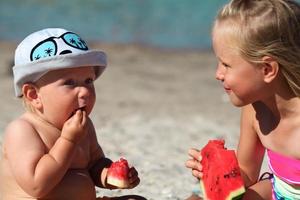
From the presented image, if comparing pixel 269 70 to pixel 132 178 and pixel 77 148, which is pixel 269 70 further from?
pixel 77 148

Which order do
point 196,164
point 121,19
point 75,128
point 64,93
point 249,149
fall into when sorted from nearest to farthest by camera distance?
point 75,128 < point 64,93 < point 196,164 < point 249,149 < point 121,19

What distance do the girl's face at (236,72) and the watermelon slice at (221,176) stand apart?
299mm

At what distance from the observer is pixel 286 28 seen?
12.0 feet

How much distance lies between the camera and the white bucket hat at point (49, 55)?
12.0 ft

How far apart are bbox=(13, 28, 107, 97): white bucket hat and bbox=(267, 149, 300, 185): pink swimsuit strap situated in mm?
981

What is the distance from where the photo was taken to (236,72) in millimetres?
3719

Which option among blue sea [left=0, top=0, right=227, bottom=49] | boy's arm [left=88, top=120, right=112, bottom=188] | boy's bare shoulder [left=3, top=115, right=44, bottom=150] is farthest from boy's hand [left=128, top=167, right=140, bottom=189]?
blue sea [left=0, top=0, right=227, bottom=49]

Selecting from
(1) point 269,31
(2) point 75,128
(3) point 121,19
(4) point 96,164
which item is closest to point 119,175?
(4) point 96,164

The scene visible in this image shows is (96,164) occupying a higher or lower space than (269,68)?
lower

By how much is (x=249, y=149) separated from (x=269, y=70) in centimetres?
60

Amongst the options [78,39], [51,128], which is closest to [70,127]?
[51,128]

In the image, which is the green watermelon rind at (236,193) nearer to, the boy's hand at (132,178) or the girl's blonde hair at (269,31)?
the boy's hand at (132,178)

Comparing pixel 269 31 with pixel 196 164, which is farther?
pixel 196 164

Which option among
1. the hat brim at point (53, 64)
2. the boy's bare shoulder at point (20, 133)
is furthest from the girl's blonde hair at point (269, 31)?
the boy's bare shoulder at point (20, 133)
